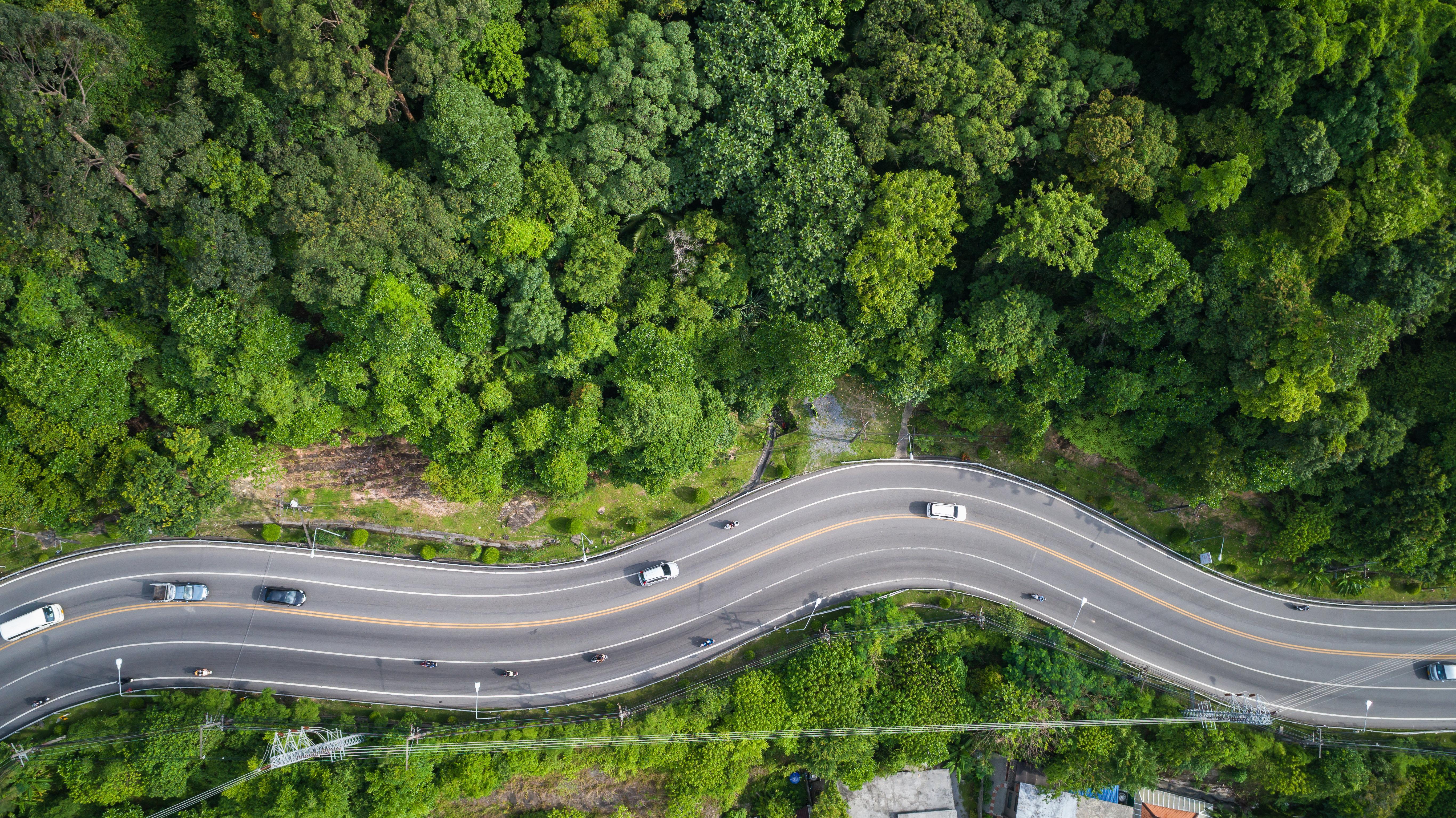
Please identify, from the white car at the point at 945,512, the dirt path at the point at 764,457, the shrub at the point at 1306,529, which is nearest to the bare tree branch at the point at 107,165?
the dirt path at the point at 764,457

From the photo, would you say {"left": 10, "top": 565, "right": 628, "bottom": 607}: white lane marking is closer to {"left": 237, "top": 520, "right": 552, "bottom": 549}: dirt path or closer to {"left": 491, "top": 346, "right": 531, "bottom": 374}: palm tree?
{"left": 237, "top": 520, "right": 552, "bottom": 549}: dirt path

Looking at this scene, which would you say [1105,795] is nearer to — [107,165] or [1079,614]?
[1079,614]

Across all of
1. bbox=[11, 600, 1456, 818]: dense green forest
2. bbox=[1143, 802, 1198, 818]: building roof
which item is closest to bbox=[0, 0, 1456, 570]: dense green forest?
bbox=[11, 600, 1456, 818]: dense green forest

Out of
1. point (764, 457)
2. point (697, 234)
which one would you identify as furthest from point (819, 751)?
point (697, 234)

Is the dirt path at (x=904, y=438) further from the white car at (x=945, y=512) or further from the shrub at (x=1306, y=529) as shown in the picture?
the shrub at (x=1306, y=529)

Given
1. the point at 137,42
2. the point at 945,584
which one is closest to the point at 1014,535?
the point at 945,584
